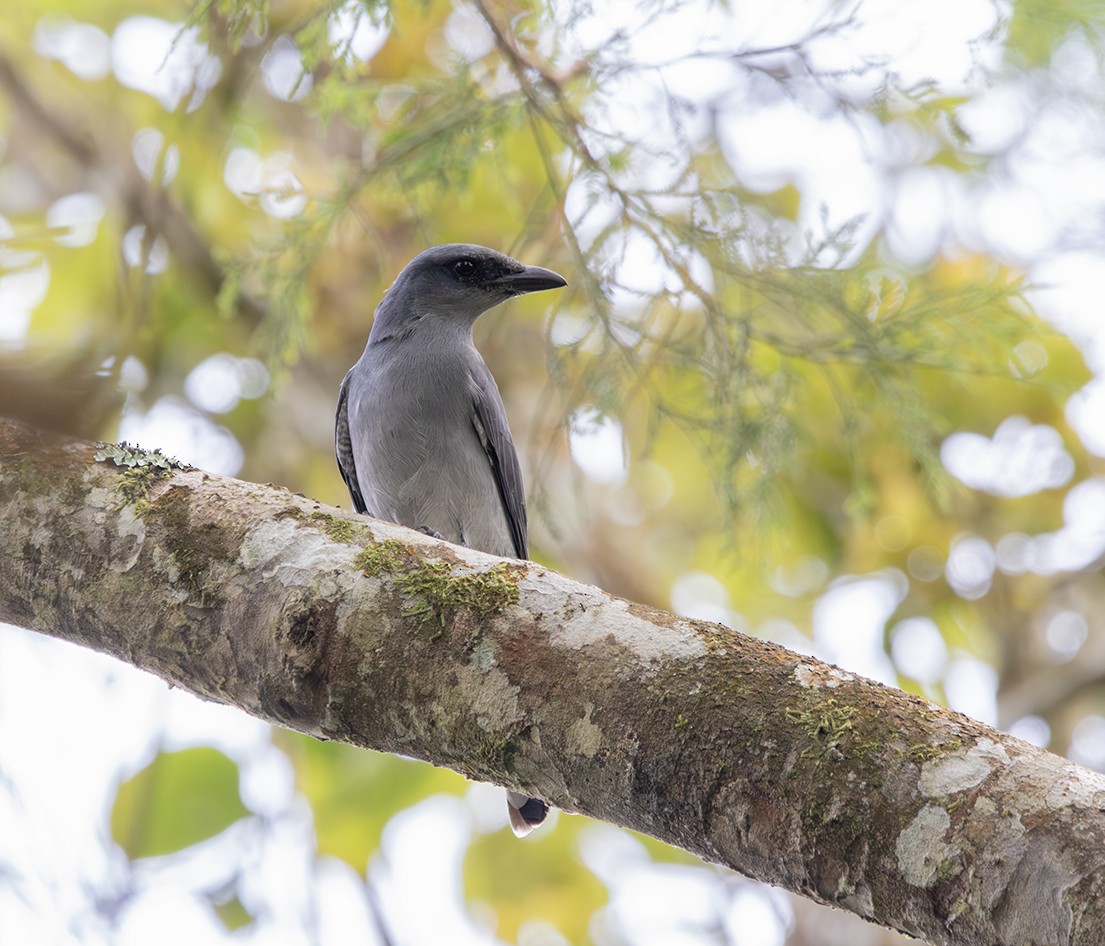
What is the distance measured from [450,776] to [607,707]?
3975 millimetres

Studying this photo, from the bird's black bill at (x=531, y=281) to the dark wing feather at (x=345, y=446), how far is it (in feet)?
2.93

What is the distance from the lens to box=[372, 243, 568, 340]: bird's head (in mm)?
5312

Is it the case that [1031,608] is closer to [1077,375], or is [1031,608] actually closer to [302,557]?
Result: [1077,375]

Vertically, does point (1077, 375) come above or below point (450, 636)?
below

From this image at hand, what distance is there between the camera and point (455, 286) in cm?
538

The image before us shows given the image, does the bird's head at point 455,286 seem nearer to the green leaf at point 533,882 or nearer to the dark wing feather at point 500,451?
the dark wing feather at point 500,451

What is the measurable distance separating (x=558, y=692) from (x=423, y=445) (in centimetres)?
274

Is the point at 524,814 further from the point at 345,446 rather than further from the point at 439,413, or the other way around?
the point at 345,446

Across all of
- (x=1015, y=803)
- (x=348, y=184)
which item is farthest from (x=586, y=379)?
(x=1015, y=803)

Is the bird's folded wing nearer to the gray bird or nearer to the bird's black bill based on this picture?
the gray bird

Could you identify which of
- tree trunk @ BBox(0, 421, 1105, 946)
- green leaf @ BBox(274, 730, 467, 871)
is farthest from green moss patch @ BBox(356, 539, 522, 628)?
green leaf @ BBox(274, 730, 467, 871)

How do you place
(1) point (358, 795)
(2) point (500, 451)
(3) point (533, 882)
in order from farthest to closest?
(3) point (533, 882) < (1) point (358, 795) < (2) point (500, 451)

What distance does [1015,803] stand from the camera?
1.87 meters

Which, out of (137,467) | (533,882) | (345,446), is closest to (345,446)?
(345,446)
